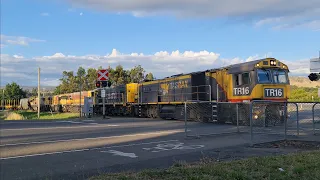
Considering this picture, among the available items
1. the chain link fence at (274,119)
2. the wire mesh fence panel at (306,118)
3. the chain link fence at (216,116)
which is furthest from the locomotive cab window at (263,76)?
the chain link fence at (274,119)

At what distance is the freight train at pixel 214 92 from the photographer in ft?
64.7

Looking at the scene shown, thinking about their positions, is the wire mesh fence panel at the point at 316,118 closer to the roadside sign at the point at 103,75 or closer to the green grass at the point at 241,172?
the green grass at the point at 241,172

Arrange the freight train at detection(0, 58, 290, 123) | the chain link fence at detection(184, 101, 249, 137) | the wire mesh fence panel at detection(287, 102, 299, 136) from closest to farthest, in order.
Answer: the wire mesh fence panel at detection(287, 102, 299, 136)
the chain link fence at detection(184, 101, 249, 137)
the freight train at detection(0, 58, 290, 123)

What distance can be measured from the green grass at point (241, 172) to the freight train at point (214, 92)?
7.02m

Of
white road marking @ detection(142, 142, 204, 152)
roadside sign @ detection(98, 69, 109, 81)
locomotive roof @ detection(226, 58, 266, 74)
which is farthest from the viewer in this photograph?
roadside sign @ detection(98, 69, 109, 81)

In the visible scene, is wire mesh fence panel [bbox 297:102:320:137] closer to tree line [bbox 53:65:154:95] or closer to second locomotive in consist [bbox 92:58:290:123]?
second locomotive in consist [bbox 92:58:290:123]

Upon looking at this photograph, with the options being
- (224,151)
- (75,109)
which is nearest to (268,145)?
(224,151)

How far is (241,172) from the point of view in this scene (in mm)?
6730

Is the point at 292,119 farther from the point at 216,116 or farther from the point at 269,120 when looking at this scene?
the point at 216,116

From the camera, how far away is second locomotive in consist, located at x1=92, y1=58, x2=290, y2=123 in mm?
19812

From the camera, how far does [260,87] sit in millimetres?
19625

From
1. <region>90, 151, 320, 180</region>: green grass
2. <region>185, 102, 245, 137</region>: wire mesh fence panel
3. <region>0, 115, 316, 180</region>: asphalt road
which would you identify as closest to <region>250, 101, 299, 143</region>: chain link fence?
<region>0, 115, 316, 180</region>: asphalt road

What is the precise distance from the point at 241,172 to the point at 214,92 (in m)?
17.2

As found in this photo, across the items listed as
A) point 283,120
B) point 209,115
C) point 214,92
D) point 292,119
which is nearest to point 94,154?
point 283,120
